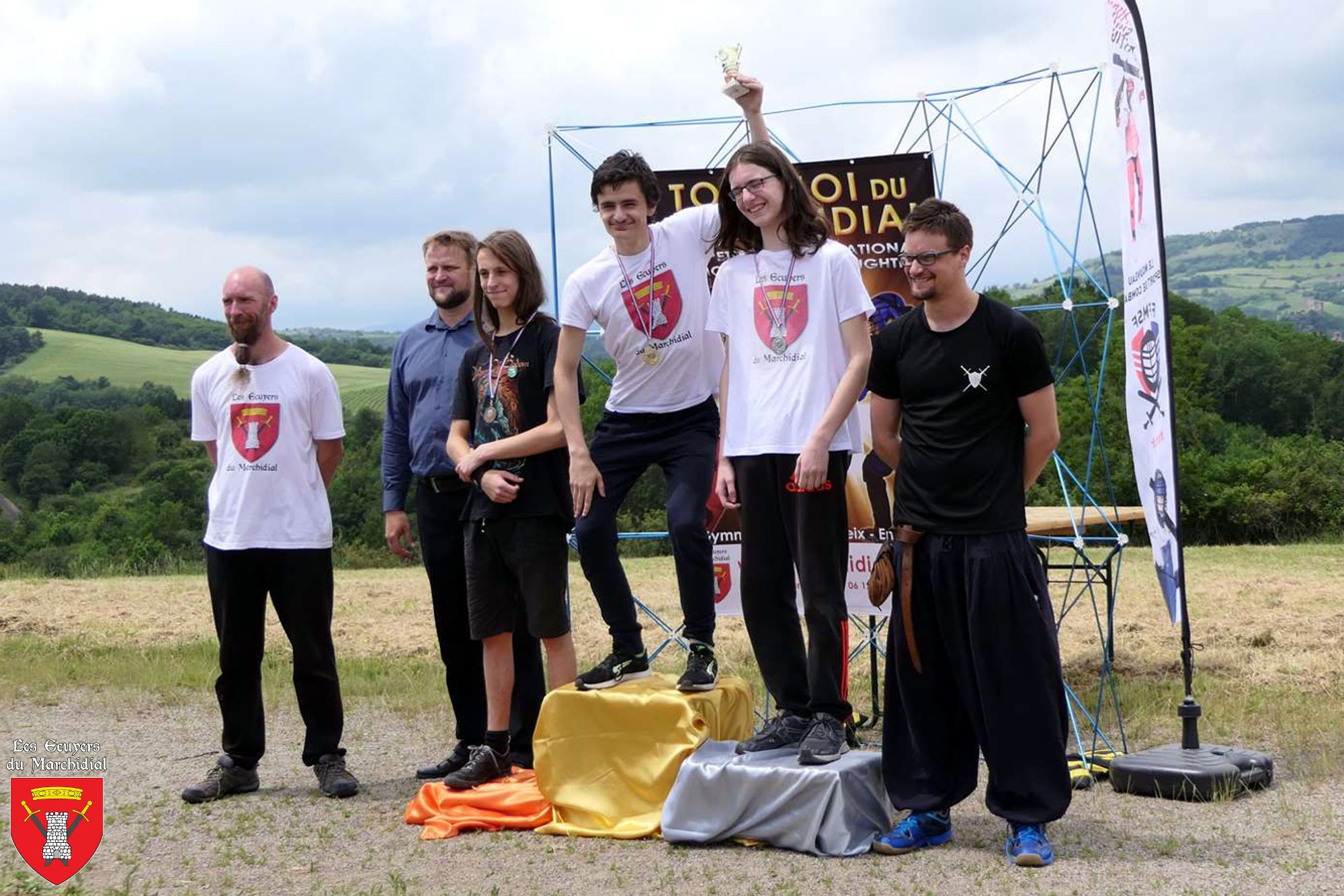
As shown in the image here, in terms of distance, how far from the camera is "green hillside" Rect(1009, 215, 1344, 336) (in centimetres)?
8500

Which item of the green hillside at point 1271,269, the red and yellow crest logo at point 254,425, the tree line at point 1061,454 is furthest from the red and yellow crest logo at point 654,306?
the green hillside at point 1271,269

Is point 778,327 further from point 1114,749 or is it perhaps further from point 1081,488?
point 1114,749

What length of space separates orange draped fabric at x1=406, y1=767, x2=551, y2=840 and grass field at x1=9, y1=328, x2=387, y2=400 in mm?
54640

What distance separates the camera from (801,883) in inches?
150

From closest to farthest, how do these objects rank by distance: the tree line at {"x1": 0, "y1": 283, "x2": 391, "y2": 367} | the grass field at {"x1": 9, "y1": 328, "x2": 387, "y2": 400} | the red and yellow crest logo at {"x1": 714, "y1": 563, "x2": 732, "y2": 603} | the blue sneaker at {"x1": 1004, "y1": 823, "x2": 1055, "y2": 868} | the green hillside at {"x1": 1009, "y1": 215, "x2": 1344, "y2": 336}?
the blue sneaker at {"x1": 1004, "y1": 823, "x2": 1055, "y2": 868} < the red and yellow crest logo at {"x1": 714, "y1": 563, "x2": 732, "y2": 603} < the grass field at {"x1": 9, "y1": 328, "x2": 387, "y2": 400} < the tree line at {"x1": 0, "y1": 283, "x2": 391, "y2": 367} < the green hillside at {"x1": 1009, "y1": 215, "x2": 1344, "y2": 336}

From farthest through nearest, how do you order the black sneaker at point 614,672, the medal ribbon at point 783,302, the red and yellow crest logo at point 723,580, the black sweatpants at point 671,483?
the red and yellow crest logo at point 723,580 < the black sneaker at point 614,672 < the black sweatpants at point 671,483 < the medal ribbon at point 783,302

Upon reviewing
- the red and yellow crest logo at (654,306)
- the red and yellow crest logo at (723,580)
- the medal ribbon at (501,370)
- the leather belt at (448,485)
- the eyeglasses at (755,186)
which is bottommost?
the red and yellow crest logo at (723,580)

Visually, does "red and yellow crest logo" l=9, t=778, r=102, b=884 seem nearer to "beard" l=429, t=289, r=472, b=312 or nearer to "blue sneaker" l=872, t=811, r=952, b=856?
"beard" l=429, t=289, r=472, b=312

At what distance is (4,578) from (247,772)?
11401 millimetres

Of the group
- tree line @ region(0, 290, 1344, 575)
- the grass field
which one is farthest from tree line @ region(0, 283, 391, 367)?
tree line @ region(0, 290, 1344, 575)

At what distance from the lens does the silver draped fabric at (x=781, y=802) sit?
13.4 feet

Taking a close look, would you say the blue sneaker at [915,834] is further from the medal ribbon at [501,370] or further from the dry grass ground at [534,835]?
the medal ribbon at [501,370]

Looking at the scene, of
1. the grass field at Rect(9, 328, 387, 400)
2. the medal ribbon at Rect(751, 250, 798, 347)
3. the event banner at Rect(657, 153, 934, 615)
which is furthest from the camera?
Answer: the grass field at Rect(9, 328, 387, 400)

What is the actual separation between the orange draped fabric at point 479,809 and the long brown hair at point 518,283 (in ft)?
5.25
